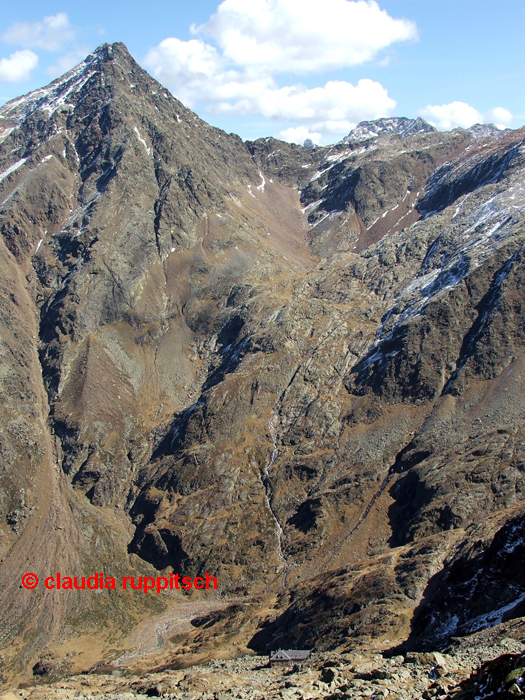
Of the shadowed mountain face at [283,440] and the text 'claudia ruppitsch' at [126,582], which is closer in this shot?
the shadowed mountain face at [283,440]

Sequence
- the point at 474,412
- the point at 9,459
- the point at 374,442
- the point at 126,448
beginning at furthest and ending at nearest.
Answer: the point at 126,448 → the point at 9,459 → the point at 374,442 → the point at 474,412

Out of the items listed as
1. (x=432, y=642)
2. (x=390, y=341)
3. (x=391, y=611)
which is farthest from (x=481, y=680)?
(x=390, y=341)

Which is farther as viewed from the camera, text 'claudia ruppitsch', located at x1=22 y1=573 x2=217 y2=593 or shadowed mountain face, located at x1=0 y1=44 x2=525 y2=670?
text 'claudia ruppitsch', located at x1=22 y1=573 x2=217 y2=593

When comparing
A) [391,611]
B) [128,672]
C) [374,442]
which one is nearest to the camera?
[391,611]

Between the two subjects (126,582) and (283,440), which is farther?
(283,440)

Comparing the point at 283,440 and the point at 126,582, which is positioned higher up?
the point at 283,440

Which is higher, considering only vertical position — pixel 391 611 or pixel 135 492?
pixel 135 492

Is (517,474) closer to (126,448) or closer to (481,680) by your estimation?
(481,680)

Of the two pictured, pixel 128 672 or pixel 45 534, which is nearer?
pixel 128 672
